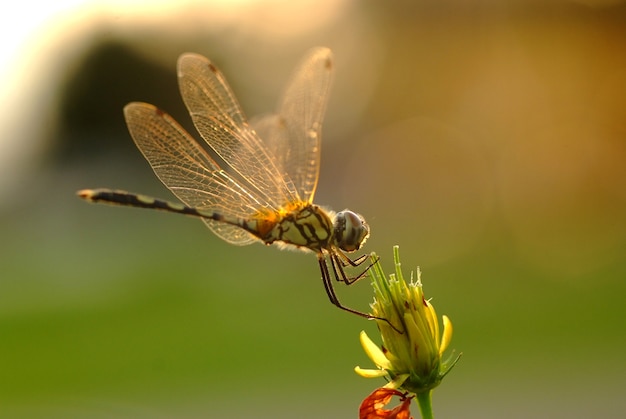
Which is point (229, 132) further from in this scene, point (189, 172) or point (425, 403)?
point (425, 403)

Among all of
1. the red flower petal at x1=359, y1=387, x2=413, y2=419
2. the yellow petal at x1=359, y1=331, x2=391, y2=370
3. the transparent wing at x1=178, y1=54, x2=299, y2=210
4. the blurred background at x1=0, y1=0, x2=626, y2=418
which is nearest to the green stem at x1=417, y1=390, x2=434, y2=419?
the red flower petal at x1=359, y1=387, x2=413, y2=419

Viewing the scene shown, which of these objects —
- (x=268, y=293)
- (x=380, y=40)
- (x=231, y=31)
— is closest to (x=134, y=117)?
(x=268, y=293)

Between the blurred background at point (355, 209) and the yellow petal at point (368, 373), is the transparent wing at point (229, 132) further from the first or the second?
the blurred background at point (355, 209)

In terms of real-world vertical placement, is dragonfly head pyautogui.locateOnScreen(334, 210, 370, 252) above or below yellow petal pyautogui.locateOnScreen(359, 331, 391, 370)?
above

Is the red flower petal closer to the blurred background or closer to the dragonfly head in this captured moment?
the dragonfly head

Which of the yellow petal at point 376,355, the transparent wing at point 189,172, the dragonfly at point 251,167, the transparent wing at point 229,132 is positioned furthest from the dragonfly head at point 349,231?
the yellow petal at point 376,355
